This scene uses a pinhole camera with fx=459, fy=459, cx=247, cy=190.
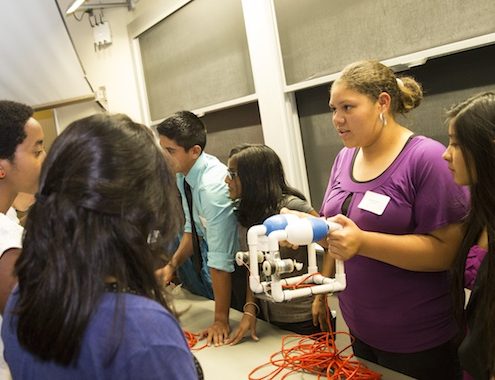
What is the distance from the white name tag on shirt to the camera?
4.24ft

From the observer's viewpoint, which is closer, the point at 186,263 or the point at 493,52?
the point at 493,52

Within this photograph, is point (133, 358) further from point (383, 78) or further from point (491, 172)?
point (383, 78)

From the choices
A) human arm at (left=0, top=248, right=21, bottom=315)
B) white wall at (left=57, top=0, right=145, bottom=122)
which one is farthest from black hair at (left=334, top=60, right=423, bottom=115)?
white wall at (left=57, top=0, right=145, bottom=122)

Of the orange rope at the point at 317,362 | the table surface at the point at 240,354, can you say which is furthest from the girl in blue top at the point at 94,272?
the orange rope at the point at 317,362

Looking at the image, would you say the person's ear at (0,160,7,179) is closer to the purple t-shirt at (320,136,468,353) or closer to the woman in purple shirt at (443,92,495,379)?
the purple t-shirt at (320,136,468,353)

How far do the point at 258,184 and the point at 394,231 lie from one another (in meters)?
0.60

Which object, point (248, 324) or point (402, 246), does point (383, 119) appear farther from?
point (248, 324)

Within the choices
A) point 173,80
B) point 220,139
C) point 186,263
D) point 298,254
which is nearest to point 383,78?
point 298,254

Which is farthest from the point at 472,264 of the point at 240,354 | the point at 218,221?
the point at 218,221

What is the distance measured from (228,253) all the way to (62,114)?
292 centimetres

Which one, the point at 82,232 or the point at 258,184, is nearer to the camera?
the point at 82,232

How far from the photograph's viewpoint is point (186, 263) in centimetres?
232

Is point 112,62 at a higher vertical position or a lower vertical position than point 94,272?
higher

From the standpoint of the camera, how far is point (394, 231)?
4.25 ft
